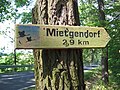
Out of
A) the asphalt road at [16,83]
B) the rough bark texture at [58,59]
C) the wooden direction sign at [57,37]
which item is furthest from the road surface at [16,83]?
the wooden direction sign at [57,37]

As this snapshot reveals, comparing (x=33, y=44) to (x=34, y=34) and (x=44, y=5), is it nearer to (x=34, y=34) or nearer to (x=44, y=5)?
(x=34, y=34)

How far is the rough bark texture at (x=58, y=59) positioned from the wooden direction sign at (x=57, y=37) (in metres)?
0.11

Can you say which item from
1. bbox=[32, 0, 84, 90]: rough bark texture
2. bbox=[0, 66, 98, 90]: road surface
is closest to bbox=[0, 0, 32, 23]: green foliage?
Answer: bbox=[0, 66, 98, 90]: road surface

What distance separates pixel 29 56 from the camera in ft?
119

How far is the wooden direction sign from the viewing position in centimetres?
270

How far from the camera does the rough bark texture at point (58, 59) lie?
9.61ft

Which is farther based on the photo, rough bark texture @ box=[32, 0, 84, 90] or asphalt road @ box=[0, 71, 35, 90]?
asphalt road @ box=[0, 71, 35, 90]

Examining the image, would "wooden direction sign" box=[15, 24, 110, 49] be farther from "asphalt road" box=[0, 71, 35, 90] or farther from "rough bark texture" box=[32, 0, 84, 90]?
"asphalt road" box=[0, 71, 35, 90]

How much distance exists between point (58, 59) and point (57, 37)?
255 mm

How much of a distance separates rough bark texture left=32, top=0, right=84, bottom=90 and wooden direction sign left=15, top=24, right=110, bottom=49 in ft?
0.35

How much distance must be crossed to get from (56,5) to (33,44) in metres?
0.58

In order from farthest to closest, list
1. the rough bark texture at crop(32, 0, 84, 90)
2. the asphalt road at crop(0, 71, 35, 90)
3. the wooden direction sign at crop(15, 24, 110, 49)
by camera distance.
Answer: the asphalt road at crop(0, 71, 35, 90) → the rough bark texture at crop(32, 0, 84, 90) → the wooden direction sign at crop(15, 24, 110, 49)

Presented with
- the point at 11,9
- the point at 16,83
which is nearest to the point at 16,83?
the point at 16,83

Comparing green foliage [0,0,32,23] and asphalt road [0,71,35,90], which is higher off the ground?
green foliage [0,0,32,23]
